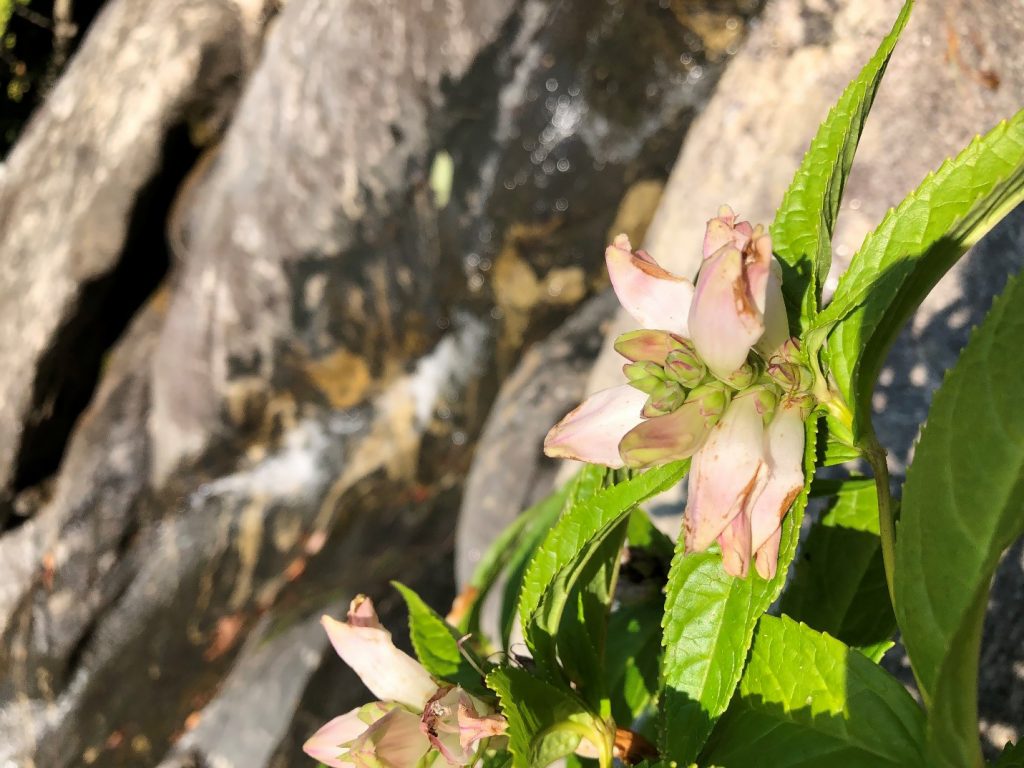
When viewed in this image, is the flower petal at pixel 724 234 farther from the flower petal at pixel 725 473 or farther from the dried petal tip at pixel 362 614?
the dried petal tip at pixel 362 614

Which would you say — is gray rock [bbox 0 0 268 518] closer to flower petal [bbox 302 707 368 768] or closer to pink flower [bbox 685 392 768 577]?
flower petal [bbox 302 707 368 768]

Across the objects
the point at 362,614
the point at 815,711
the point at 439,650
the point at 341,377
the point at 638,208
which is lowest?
the point at 638,208

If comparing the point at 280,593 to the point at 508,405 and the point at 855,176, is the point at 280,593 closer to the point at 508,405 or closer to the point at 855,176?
the point at 508,405

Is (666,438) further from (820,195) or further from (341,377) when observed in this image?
(341,377)

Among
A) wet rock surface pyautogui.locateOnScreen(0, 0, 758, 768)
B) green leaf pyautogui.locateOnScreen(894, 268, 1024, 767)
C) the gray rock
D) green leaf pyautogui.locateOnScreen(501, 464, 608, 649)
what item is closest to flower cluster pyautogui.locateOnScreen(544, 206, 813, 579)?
green leaf pyautogui.locateOnScreen(894, 268, 1024, 767)

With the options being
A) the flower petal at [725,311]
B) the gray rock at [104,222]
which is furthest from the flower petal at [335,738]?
the gray rock at [104,222]

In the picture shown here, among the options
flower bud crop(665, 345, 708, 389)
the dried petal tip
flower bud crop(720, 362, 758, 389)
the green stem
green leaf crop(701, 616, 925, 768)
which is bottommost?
green leaf crop(701, 616, 925, 768)

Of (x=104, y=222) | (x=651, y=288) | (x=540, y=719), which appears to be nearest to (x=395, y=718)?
(x=540, y=719)
